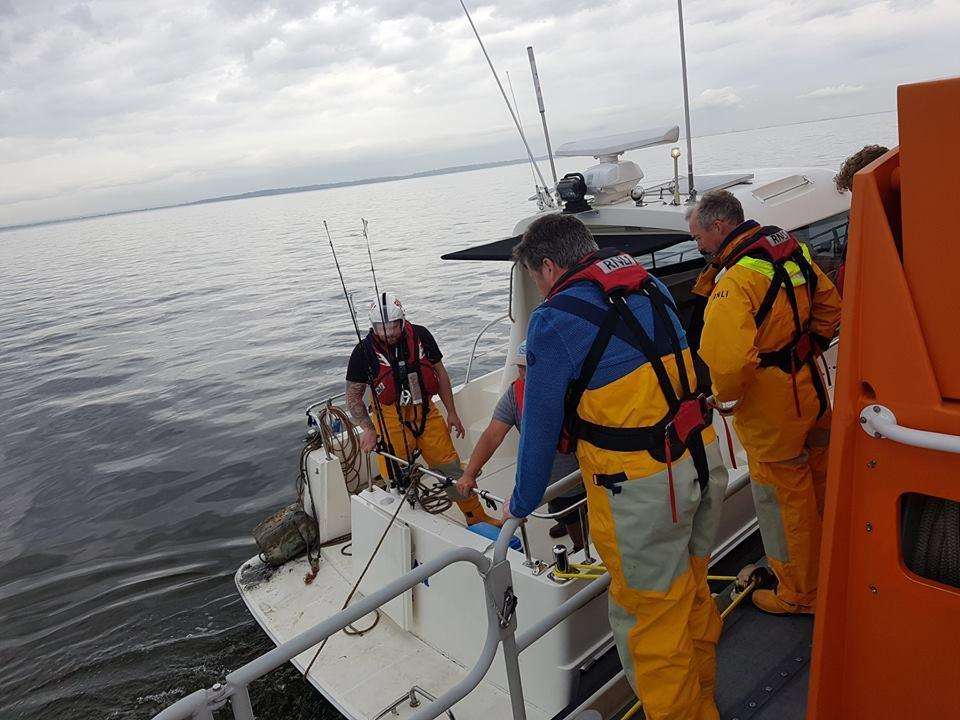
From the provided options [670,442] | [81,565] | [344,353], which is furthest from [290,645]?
[344,353]

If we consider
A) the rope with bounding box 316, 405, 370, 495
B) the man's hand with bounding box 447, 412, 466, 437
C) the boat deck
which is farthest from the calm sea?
the boat deck

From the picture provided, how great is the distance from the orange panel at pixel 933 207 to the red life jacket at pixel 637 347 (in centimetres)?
80

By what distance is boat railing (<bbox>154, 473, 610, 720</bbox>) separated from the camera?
1.70 meters

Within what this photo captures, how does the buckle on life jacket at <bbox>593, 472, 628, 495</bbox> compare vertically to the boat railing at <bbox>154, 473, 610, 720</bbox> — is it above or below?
above

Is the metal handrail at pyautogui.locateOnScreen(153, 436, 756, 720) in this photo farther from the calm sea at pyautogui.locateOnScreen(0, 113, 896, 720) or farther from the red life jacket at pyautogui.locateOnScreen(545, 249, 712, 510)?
the calm sea at pyautogui.locateOnScreen(0, 113, 896, 720)

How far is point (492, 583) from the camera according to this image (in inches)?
93.4

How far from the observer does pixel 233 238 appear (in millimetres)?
57125

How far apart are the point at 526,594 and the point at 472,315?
15.4 metres

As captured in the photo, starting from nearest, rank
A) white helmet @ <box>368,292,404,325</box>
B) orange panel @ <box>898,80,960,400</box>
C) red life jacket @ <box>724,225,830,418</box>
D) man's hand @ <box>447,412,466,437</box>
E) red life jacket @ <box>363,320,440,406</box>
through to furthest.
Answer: orange panel @ <box>898,80,960,400</box>
red life jacket @ <box>724,225,830,418</box>
white helmet @ <box>368,292,404,325</box>
red life jacket @ <box>363,320,440,406</box>
man's hand @ <box>447,412,466,437</box>

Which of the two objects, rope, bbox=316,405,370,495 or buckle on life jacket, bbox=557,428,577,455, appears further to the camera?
rope, bbox=316,405,370,495

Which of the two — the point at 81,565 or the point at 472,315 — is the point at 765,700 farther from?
the point at 472,315

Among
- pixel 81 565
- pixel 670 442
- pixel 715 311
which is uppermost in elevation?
pixel 715 311

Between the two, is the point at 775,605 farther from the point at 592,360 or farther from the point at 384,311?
the point at 384,311

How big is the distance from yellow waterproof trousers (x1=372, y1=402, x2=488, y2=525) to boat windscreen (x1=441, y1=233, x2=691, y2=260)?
1.10 m
